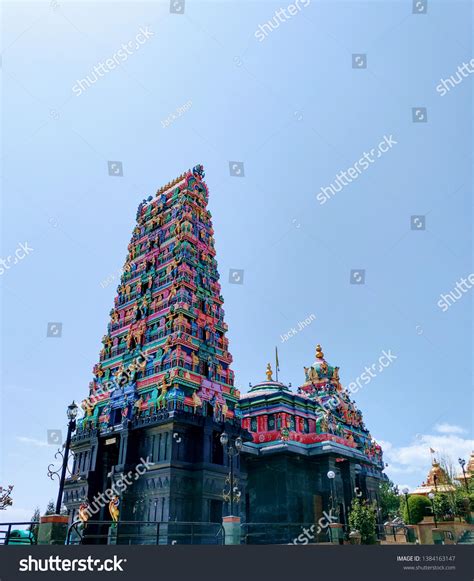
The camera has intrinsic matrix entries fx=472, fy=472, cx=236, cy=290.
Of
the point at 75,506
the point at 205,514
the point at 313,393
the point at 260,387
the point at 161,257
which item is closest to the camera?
the point at 205,514

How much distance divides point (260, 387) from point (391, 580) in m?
39.4

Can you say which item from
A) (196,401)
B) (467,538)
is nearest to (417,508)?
(467,538)

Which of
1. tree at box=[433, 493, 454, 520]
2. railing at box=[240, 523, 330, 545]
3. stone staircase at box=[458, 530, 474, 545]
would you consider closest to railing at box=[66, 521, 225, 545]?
railing at box=[240, 523, 330, 545]

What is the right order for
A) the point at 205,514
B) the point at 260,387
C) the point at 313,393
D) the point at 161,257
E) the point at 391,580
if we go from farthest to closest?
the point at 313,393 < the point at 260,387 < the point at 161,257 < the point at 205,514 < the point at 391,580

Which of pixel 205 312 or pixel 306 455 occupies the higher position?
pixel 205 312

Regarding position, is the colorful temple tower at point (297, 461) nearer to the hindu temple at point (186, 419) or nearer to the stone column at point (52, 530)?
the hindu temple at point (186, 419)

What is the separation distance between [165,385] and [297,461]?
17981 mm

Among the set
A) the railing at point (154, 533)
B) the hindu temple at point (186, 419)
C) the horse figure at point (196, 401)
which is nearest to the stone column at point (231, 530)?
the hindu temple at point (186, 419)

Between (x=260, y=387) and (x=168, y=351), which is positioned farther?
(x=260, y=387)

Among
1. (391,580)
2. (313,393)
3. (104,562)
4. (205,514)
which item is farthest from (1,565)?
(313,393)

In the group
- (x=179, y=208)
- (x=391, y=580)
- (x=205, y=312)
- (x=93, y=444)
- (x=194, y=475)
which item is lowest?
(x=391, y=580)

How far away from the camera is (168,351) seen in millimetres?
37938

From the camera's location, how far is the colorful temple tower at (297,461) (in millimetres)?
43469

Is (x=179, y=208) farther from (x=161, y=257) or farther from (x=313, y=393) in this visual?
(x=313, y=393)
